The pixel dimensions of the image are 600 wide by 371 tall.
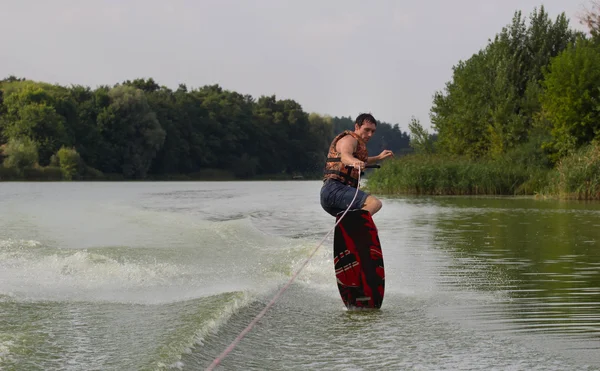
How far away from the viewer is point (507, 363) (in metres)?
5.63

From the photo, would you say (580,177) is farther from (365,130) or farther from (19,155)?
(19,155)

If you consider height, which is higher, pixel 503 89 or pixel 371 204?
pixel 503 89

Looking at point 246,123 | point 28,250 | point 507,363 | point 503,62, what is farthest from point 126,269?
point 246,123

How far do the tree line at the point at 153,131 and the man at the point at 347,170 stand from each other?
256 ft

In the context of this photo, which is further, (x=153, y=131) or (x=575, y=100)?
(x=153, y=131)

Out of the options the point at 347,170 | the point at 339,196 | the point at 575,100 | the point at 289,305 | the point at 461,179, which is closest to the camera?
the point at 339,196

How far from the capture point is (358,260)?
316 inches

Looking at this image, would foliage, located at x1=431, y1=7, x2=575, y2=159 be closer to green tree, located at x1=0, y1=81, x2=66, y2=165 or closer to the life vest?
the life vest

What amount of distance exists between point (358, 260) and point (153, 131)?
304ft

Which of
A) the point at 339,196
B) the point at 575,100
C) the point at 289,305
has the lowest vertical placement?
the point at 289,305

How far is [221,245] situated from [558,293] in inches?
281

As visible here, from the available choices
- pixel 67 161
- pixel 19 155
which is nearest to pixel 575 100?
pixel 19 155

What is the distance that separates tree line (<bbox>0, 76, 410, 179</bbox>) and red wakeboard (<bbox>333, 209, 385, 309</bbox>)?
7817 cm

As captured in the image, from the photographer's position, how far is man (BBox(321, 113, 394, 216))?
7879mm
